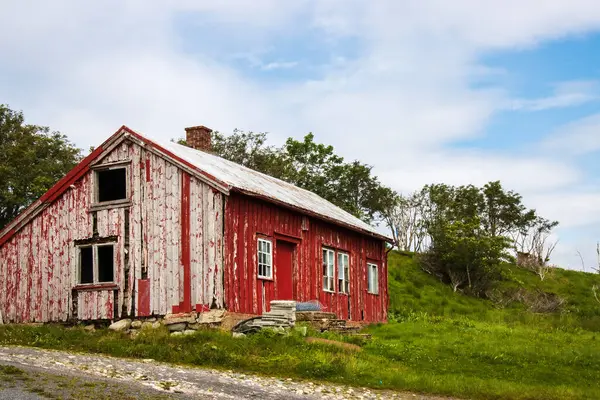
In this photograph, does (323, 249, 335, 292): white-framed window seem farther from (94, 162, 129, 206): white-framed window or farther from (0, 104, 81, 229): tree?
(0, 104, 81, 229): tree

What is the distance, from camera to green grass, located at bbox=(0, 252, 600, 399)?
16688 mm

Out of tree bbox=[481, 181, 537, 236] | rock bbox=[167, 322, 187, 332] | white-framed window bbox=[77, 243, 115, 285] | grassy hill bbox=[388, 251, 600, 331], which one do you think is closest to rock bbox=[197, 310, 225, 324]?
rock bbox=[167, 322, 187, 332]

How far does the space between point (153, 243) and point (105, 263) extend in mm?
2275

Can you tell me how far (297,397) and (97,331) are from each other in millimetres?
9938

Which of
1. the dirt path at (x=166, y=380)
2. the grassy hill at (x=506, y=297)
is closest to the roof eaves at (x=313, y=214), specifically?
the grassy hill at (x=506, y=297)

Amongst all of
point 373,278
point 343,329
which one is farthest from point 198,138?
point 343,329

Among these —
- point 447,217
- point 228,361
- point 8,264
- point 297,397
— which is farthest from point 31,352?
point 447,217

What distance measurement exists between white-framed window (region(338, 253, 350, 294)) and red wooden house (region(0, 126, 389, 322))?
5.22ft

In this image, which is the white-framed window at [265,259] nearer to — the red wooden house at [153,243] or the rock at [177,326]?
the red wooden house at [153,243]

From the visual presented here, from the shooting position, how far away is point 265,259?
2372cm

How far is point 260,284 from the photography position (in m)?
23.2

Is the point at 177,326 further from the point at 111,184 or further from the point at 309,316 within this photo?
the point at 111,184

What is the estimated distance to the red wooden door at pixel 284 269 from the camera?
80.5 feet

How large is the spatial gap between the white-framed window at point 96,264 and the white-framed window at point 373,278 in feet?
36.1
